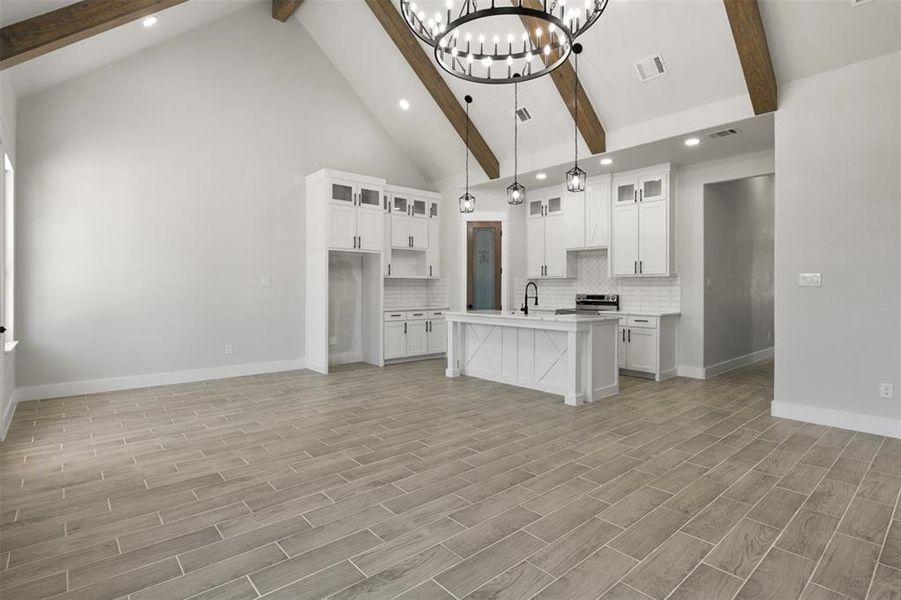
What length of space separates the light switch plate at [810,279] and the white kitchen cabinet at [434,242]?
534cm

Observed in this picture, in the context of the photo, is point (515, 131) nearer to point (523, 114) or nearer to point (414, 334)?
point (523, 114)

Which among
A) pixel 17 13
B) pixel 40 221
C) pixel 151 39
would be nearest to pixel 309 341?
pixel 40 221

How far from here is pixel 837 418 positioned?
4242mm

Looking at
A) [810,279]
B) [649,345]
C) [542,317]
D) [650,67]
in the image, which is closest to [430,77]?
[650,67]

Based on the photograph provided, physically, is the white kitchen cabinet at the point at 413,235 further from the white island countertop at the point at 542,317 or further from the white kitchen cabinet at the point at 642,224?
the white kitchen cabinet at the point at 642,224

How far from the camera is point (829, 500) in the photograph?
2.75m

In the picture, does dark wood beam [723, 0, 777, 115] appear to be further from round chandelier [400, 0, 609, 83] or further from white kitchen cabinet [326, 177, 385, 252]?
white kitchen cabinet [326, 177, 385, 252]

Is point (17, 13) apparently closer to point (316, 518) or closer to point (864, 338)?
point (316, 518)

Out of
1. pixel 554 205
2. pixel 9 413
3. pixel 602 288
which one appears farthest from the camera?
pixel 554 205

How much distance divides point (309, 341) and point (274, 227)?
1.75m

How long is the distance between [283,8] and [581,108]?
14.3ft

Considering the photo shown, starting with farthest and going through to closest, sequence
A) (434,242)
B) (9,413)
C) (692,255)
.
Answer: (434,242) → (692,255) → (9,413)

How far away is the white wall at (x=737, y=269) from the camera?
6543 mm

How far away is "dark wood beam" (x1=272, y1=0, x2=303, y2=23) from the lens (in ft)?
21.1
